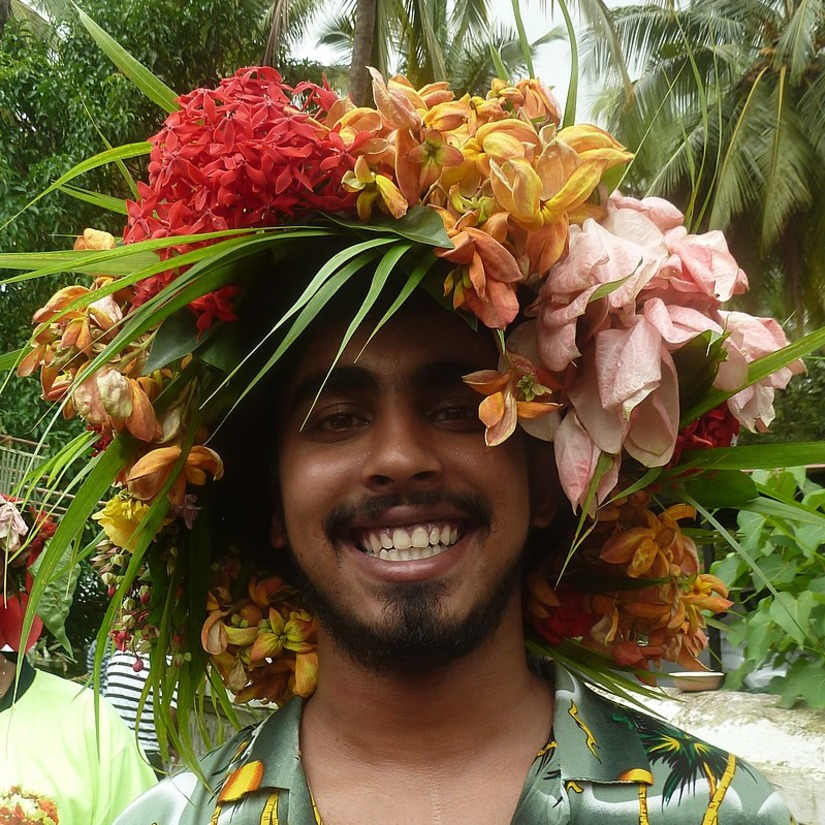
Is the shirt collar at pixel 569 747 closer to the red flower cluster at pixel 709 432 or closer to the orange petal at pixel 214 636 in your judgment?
the orange petal at pixel 214 636

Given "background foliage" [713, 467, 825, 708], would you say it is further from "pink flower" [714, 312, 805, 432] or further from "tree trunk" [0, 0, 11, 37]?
"tree trunk" [0, 0, 11, 37]

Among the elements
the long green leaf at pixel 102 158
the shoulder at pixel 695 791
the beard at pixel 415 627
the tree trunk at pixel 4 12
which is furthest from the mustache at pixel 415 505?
the tree trunk at pixel 4 12

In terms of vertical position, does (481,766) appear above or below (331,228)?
below

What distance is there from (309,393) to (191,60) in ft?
35.7

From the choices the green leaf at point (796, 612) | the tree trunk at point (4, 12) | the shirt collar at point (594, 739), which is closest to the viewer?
the shirt collar at point (594, 739)

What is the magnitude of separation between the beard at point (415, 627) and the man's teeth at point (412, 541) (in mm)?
48

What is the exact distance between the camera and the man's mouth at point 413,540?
5.62ft

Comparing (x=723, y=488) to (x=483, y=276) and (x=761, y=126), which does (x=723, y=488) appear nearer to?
(x=483, y=276)

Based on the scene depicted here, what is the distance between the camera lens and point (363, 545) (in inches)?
69.2

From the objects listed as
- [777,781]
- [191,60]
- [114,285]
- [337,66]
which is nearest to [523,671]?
[114,285]

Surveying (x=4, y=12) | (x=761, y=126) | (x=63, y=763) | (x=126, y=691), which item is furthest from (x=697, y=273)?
(x=761, y=126)

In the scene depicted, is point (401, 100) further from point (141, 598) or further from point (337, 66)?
point (337, 66)

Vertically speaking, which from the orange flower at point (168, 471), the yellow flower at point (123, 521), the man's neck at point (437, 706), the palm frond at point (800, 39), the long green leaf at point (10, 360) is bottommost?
the man's neck at point (437, 706)

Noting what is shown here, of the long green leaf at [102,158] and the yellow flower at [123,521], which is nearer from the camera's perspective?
the long green leaf at [102,158]
